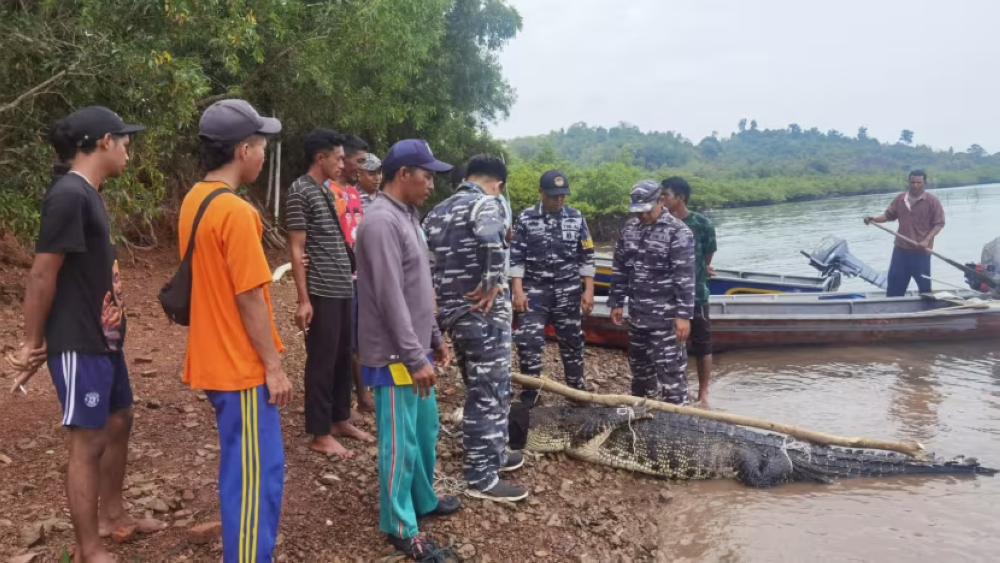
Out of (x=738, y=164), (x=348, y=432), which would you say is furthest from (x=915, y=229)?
(x=738, y=164)

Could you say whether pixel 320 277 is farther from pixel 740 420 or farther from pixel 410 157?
pixel 740 420

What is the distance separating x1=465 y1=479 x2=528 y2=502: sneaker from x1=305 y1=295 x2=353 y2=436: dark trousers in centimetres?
103

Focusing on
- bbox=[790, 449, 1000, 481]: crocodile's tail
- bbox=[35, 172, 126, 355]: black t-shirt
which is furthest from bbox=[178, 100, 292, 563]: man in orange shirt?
bbox=[790, 449, 1000, 481]: crocodile's tail

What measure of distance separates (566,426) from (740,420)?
1345 millimetres

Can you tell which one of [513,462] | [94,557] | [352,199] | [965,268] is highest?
[352,199]

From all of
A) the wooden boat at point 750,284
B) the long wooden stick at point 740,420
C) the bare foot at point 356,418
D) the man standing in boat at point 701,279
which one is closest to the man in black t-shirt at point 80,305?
the bare foot at point 356,418

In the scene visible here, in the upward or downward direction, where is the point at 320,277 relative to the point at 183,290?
downward

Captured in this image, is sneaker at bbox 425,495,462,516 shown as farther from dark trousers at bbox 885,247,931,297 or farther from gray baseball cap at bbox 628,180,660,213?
dark trousers at bbox 885,247,931,297

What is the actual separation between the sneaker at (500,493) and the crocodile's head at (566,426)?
3.35 ft

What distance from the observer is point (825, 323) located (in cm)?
904

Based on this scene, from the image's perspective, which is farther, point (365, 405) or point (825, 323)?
point (825, 323)

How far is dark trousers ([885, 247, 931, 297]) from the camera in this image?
32.2 feet

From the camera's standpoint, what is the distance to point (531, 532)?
3713 millimetres

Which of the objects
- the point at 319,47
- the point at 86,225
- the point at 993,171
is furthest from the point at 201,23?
the point at 993,171
